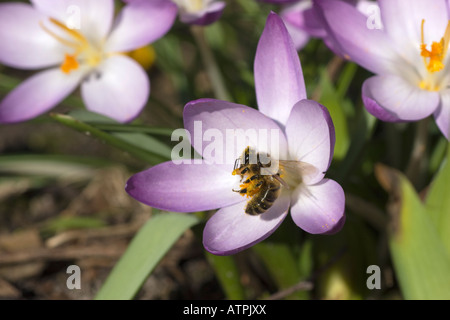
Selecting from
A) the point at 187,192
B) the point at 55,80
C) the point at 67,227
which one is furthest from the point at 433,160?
the point at 67,227

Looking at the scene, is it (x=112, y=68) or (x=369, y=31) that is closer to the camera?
(x=369, y=31)

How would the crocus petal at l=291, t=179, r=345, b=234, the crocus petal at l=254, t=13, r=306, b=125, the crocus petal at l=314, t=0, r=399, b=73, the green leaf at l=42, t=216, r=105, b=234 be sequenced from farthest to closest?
the green leaf at l=42, t=216, r=105, b=234
the crocus petal at l=314, t=0, r=399, b=73
the crocus petal at l=254, t=13, r=306, b=125
the crocus petal at l=291, t=179, r=345, b=234

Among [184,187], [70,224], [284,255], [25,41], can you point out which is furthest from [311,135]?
[70,224]

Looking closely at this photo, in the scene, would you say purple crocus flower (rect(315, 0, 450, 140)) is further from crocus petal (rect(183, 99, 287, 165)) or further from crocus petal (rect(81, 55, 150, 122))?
crocus petal (rect(81, 55, 150, 122))

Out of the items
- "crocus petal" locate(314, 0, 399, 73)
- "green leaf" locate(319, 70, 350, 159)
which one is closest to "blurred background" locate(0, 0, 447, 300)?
"green leaf" locate(319, 70, 350, 159)

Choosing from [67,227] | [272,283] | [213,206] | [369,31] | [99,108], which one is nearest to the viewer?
[213,206]
